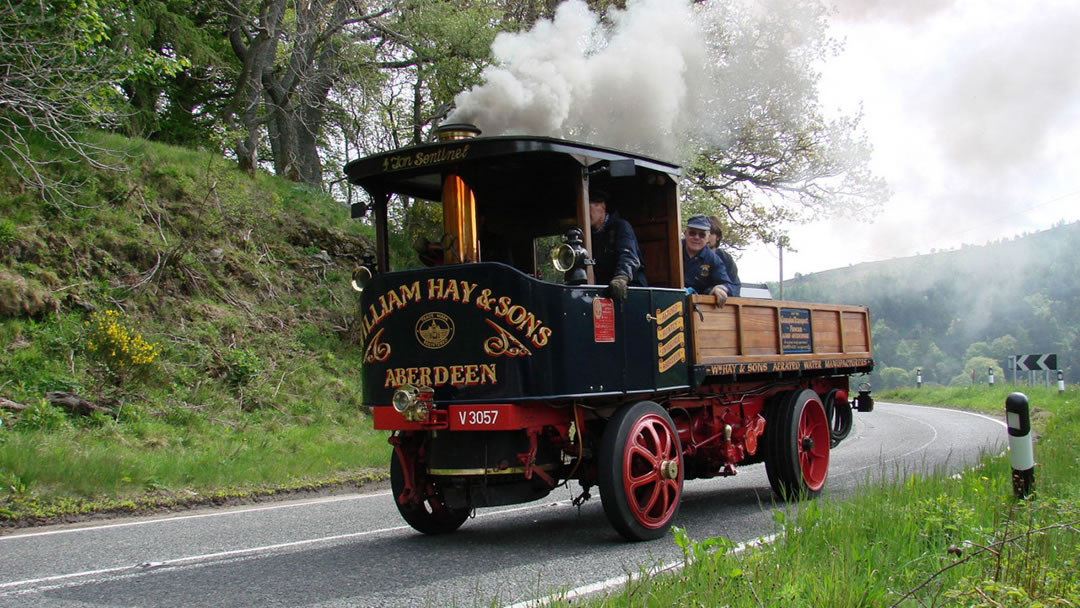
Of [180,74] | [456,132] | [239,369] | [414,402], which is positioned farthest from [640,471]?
[180,74]

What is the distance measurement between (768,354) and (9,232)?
1044 cm

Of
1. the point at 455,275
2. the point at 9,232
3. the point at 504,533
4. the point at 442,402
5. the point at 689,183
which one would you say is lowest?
the point at 504,533

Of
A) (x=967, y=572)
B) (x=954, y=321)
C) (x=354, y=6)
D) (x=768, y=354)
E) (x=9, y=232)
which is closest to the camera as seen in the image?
(x=967, y=572)

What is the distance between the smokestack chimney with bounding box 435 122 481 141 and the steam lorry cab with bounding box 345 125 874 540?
0.08 feet

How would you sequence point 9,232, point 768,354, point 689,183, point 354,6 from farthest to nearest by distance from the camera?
point 689,183 < point 354,6 < point 9,232 < point 768,354

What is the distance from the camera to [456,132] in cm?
675

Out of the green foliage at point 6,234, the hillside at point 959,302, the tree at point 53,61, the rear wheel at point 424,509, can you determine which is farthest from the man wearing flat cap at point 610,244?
the hillside at point 959,302

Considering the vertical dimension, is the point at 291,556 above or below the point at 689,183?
below

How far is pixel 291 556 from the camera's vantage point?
5.68 metres

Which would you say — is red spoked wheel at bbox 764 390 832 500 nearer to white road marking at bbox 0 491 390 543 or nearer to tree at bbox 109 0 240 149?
white road marking at bbox 0 491 390 543

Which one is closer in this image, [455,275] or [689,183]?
[455,275]

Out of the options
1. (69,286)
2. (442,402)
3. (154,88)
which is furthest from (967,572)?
(154,88)

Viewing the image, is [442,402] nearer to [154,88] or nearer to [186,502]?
[186,502]

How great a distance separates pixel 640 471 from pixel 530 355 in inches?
46.6
